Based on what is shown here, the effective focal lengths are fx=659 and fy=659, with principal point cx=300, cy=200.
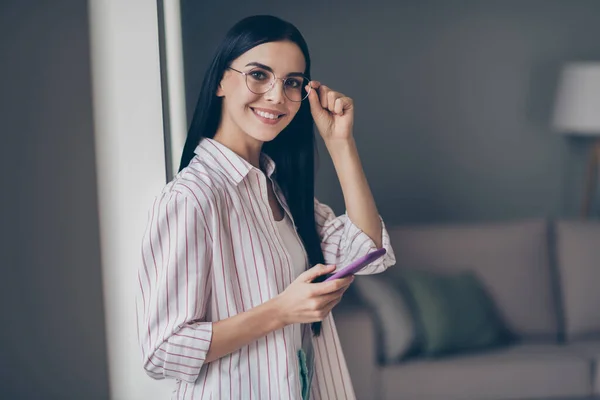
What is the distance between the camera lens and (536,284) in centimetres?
247

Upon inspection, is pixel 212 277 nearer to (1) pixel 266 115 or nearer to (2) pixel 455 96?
(1) pixel 266 115

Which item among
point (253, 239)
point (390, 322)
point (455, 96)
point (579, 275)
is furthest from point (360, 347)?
point (455, 96)

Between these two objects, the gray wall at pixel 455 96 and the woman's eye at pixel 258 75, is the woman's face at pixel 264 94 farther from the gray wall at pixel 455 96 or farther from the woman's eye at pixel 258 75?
the gray wall at pixel 455 96

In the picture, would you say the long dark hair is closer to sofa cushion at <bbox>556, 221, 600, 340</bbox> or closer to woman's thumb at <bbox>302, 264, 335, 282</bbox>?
woman's thumb at <bbox>302, 264, 335, 282</bbox>

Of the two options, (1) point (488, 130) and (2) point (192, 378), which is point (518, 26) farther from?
(2) point (192, 378)

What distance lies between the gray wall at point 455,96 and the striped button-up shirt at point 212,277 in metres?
1.82

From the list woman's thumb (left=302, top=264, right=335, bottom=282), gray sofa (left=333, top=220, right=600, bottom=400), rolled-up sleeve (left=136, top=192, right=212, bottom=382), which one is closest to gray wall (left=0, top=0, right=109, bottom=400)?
rolled-up sleeve (left=136, top=192, right=212, bottom=382)

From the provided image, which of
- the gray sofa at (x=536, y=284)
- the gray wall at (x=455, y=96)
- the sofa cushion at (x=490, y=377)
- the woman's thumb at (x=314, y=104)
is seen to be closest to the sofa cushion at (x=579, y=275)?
the gray sofa at (x=536, y=284)

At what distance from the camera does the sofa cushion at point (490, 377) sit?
6.88ft

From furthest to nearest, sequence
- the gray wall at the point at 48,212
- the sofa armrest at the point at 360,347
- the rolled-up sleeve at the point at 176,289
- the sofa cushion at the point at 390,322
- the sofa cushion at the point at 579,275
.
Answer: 1. the sofa cushion at the point at 579,275
2. the sofa cushion at the point at 390,322
3. the sofa armrest at the point at 360,347
4. the gray wall at the point at 48,212
5. the rolled-up sleeve at the point at 176,289

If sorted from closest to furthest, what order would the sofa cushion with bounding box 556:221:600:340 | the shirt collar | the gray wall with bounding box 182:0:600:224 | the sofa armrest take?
1. the shirt collar
2. the sofa armrest
3. the sofa cushion with bounding box 556:221:600:340
4. the gray wall with bounding box 182:0:600:224

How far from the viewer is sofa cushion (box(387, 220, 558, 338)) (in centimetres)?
244

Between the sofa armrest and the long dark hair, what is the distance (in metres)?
0.97

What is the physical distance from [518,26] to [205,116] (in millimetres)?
2302
